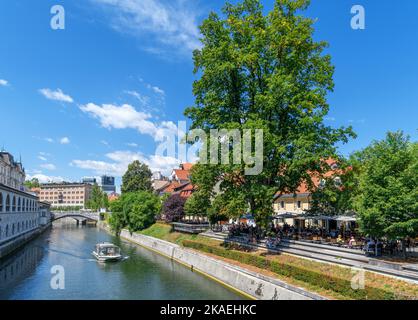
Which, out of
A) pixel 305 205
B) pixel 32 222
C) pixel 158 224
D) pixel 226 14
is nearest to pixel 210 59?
pixel 226 14

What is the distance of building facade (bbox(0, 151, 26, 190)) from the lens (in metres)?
104

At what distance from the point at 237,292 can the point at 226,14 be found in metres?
27.1

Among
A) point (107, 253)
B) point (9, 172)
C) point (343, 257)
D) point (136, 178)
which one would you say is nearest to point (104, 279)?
point (107, 253)

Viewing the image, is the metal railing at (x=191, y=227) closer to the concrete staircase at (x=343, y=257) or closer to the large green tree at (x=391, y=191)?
the concrete staircase at (x=343, y=257)

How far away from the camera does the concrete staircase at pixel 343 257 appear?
73.1 ft

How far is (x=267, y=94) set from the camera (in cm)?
3297

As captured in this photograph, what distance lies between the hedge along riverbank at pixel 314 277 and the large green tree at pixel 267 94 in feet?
14.1

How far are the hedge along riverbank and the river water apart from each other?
3522 millimetres

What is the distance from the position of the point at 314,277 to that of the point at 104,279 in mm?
Result: 21492

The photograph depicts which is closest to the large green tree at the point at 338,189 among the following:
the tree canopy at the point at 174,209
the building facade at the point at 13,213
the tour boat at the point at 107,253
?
the tour boat at the point at 107,253

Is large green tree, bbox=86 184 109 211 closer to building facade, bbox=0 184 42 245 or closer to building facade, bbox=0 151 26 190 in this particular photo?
building facade, bbox=0 151 26 190

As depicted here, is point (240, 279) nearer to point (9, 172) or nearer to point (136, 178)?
point (136, 178)
